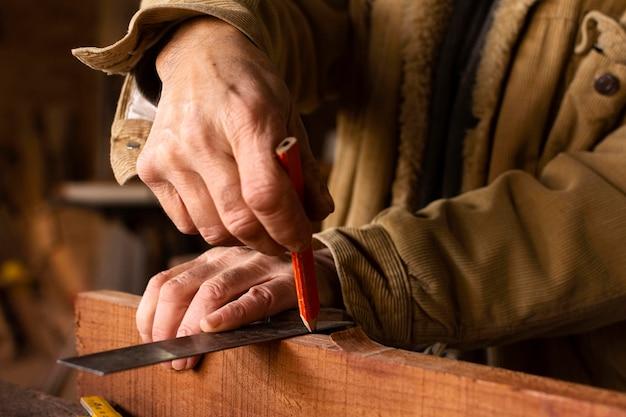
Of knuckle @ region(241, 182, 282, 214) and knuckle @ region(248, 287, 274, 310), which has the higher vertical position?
knuckle @ region(241, 182, 282, 214)

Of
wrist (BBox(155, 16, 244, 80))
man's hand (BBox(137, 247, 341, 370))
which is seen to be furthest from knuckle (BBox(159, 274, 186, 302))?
wrist (BBox(155, 16, 244, 80))

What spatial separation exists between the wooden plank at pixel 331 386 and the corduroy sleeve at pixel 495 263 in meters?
0.14

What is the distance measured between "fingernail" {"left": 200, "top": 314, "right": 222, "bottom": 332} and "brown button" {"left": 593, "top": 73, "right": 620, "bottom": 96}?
2.29 feet

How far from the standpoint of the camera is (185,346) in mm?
712

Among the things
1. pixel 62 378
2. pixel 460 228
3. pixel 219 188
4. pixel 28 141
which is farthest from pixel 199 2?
pixel 28 141

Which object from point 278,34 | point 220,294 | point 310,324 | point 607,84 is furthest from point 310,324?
point 607,84

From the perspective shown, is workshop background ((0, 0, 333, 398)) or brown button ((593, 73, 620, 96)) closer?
brown button ((593, 73, 620, 96))

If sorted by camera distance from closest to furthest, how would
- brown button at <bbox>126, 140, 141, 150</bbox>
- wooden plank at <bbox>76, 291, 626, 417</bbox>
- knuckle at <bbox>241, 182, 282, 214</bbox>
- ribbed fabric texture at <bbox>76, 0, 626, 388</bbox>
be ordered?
1. wooden plank at <bbox>76, 291, 626, 417</bbox>
2. knuckle at <bbox>241, 182, 282, 214</bbox>
3. ribbed fabric texture at <bbox>76, 0, 626, 388</bbox>
4. brown button at <bbox>126, 140, 141, 150</bbox>

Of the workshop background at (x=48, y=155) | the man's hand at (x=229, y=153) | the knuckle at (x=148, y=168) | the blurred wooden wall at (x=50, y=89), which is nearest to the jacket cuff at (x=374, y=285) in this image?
the man's hand at (x=229, y=153)

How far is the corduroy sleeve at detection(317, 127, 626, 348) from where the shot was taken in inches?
34.2

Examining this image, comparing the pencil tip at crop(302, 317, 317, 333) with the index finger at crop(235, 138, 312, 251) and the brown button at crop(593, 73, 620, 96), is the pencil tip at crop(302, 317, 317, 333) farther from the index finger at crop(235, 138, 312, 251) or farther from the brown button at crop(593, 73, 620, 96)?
the brown button at crop(593, 73, 620, 96)

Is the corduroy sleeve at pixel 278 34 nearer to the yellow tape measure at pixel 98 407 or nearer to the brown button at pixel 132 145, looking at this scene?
the brown button at pixel 132 145

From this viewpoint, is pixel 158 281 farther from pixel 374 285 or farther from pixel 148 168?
pixel 374 285

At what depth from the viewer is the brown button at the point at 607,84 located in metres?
1.12
